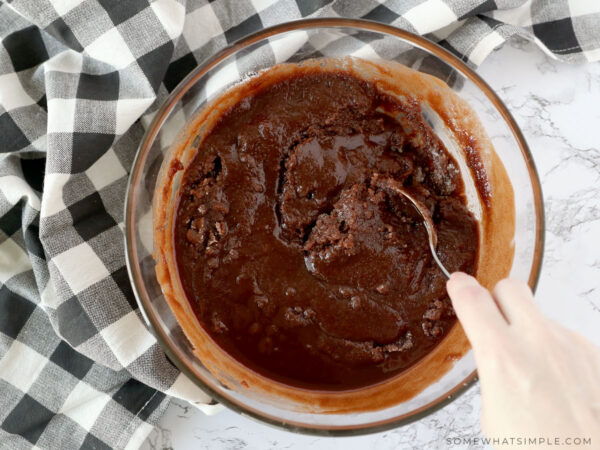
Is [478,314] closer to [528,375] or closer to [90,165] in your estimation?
[528,375]

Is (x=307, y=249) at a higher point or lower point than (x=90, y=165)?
lower

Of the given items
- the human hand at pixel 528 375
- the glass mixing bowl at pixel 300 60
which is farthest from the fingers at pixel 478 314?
the glass mixing bowl at pixel 300 60

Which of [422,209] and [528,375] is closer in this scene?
[528,375]

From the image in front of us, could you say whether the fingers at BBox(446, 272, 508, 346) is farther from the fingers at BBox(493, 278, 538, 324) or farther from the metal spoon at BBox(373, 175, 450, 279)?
the metal spoon at BBox(373, 175, 450, 279)

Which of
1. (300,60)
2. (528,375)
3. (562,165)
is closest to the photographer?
(528,375)

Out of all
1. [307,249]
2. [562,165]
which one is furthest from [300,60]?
[562,165]

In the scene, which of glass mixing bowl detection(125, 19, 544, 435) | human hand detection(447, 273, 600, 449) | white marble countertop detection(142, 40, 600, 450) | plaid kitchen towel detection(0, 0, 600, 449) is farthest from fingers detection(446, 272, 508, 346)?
plaid kitchen towel detection(0, 0, 600, 449)
